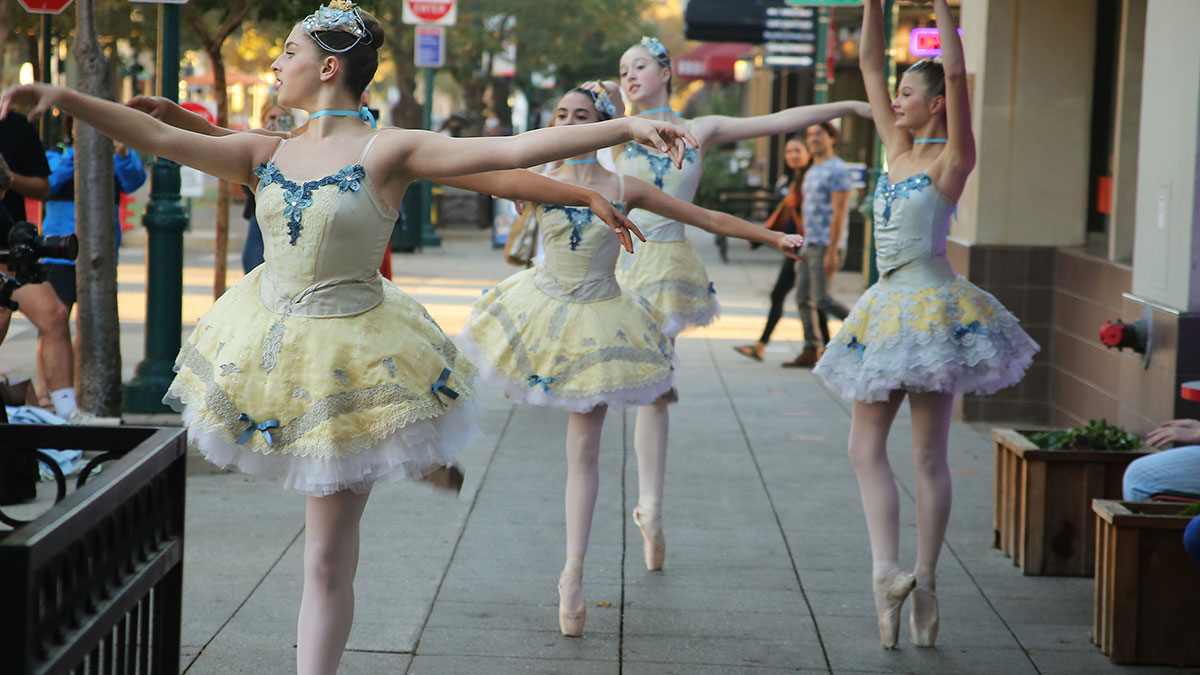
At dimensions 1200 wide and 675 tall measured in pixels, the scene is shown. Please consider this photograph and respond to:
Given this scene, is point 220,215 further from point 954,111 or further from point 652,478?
point 954,111

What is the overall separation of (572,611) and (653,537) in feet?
3.08

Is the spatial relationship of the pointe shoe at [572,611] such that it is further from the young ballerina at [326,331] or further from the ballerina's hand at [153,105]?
the ballerina's hand at [153,105]

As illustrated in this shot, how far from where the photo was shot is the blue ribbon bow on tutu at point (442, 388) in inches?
144

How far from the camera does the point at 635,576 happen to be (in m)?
5.88

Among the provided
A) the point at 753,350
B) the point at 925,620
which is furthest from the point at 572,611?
the point at 753,350

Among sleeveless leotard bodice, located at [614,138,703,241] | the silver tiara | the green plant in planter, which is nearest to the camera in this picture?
the silver tiara

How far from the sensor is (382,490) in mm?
7367

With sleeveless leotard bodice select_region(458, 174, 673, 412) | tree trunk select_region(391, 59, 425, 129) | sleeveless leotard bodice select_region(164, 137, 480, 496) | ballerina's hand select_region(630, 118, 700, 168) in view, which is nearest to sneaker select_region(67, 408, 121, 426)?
sleeveless leotard bodice select_region(458, 174, 673, 412)

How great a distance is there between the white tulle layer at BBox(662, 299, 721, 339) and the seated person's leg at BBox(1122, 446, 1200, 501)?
86.0 inches

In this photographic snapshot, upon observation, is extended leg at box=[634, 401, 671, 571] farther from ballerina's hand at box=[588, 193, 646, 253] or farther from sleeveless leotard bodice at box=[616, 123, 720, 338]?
ballerina's hand at box=[588, 193, 646, 253]

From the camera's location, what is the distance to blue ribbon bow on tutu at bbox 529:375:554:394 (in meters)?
5.10

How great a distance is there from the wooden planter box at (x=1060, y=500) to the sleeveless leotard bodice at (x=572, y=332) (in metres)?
1.74

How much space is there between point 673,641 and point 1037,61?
5.73 m

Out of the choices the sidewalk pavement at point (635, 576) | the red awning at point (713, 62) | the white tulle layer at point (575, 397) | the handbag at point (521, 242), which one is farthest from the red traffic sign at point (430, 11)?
the white tulle layer at point (575, 397)
